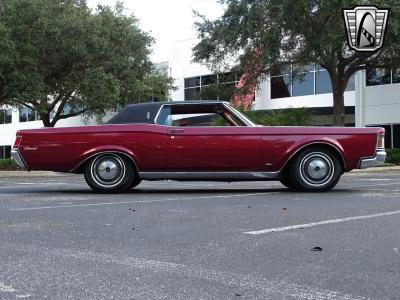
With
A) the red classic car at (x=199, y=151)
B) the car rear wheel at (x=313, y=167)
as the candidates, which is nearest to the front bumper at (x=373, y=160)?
the red classic car at (x=199, y=151)

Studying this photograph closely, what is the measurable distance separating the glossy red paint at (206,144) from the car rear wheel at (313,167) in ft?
0.57

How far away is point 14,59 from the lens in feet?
77.8

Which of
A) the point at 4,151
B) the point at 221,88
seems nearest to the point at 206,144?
the point at 221,88

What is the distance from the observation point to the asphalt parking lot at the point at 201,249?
3.99 metres

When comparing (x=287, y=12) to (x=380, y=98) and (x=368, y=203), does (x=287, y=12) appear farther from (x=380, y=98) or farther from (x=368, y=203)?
(x=368, y=203)

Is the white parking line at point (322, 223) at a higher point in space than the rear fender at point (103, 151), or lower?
lower

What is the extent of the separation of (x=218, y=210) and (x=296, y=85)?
2856 cm

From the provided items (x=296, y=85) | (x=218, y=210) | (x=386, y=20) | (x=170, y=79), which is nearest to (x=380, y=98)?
(x=296, y=85)

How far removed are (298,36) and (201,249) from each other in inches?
820

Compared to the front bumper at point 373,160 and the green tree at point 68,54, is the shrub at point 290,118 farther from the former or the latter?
the front bumper at point 373,160

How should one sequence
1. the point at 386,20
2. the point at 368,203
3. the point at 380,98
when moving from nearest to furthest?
the point at 368,203, the point at 386,20, the point at 380,98

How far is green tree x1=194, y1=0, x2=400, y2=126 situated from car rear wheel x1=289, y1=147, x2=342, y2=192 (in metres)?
12.7

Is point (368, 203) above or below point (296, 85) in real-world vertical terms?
below

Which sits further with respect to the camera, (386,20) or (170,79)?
(170,79)
